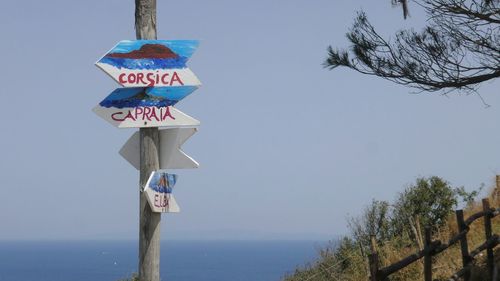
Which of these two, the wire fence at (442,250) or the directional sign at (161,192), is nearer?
the directional sign at (161,192)

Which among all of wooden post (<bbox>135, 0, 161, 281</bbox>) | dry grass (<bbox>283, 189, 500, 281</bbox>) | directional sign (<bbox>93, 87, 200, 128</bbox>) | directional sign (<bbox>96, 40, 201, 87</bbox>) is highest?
directional sign (<bbox>96, 40, 201, 87</bbox>)

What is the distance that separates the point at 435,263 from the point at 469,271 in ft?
10.7

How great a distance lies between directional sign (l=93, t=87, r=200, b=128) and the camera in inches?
259

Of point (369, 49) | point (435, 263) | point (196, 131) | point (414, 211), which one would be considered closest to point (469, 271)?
point (435, 263)

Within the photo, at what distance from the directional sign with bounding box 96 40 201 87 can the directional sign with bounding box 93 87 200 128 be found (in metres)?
0.08

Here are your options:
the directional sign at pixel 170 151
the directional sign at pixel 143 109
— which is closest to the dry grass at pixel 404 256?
the directional sign at pixel 170 151

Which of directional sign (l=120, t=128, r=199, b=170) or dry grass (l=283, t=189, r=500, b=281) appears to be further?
dry grass (l=283, t=189, r=500, b=281)

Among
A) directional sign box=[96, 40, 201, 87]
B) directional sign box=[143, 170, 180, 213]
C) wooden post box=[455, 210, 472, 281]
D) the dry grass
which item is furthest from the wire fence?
directional sign box=[96, 40, 201, 87]

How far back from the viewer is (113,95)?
6.60 meters

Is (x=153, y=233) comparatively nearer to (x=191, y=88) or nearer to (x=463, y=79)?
(x=191, y=88)

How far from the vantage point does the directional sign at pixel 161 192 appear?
21.3 feet

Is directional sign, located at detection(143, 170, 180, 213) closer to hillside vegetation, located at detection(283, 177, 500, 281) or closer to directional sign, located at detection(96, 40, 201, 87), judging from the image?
directional sign, located at detection(96, 40, 201, 87)

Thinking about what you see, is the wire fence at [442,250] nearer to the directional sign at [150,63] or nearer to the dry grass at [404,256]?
the dry grass at [404,256]

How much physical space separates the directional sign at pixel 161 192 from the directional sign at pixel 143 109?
44cm
